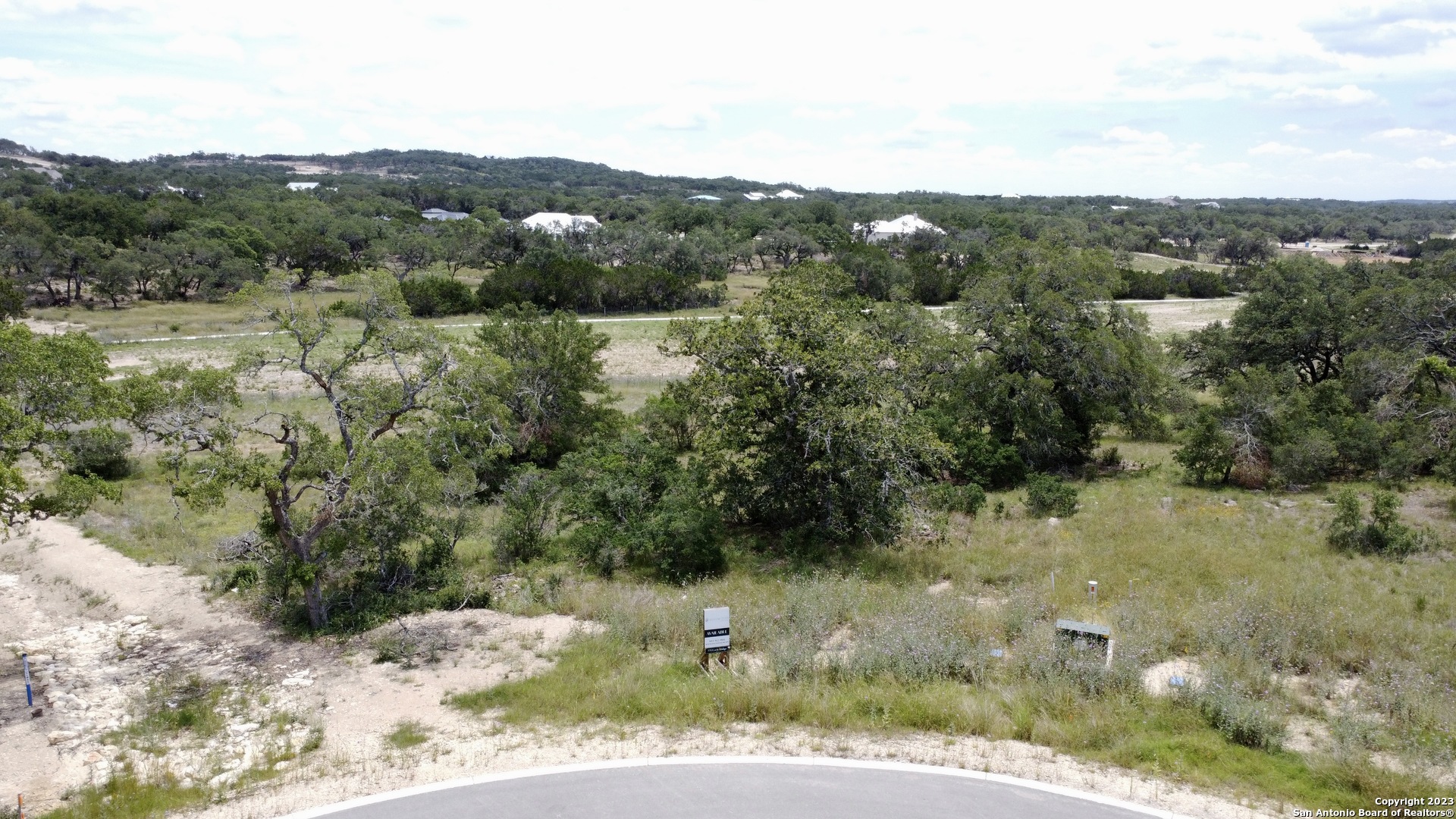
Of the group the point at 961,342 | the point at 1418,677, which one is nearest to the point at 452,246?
the point at 961,342

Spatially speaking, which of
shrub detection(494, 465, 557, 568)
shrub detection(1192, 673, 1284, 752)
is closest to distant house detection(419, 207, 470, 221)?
shrub detection(494, 465, 557, 568)

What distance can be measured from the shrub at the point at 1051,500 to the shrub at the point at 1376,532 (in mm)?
4972

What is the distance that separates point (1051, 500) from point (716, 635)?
1162 centimetres

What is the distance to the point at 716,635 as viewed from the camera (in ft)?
37.2

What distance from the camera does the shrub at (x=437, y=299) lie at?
5688 centimetres

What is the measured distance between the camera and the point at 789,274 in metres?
22.4

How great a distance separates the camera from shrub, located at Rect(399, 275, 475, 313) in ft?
187

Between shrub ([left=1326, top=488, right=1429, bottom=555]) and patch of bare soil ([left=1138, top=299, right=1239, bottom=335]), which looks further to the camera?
patch of bare soil ([left=1138, top=299, right=1239, bottom=335])

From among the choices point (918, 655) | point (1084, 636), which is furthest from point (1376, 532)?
point (918, 655)

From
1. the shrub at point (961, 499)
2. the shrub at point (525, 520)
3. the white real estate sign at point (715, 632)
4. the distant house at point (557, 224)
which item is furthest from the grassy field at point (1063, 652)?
the distant house at point (557, 224)

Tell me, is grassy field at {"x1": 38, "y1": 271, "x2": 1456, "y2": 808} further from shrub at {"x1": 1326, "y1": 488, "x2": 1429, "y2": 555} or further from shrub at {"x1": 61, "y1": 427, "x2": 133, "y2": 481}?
shrub at {"x1": 61, "y1": 427, "x2": 133, "y2": 481}

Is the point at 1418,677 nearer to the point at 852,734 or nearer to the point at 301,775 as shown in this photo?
the point at 852,734

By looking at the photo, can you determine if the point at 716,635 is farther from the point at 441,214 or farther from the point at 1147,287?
the point at 441,214

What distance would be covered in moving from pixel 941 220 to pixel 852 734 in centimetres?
10766
